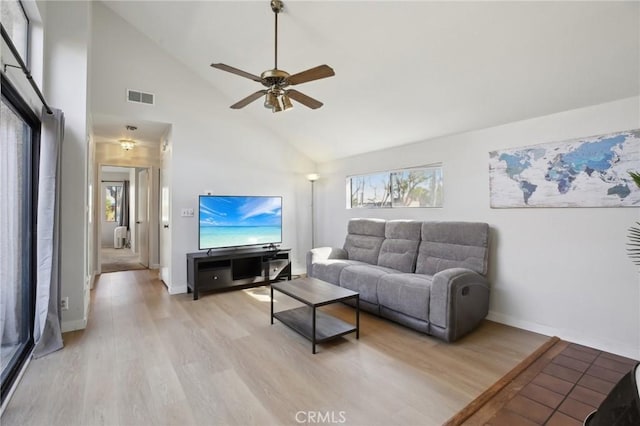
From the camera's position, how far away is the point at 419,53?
2.83m

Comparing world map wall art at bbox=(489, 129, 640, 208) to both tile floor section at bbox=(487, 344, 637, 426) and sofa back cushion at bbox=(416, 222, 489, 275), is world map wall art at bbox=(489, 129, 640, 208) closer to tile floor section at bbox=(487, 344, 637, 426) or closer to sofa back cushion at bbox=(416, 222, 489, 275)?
sofa back cushion at bbox=(416, 222, 489, 275)

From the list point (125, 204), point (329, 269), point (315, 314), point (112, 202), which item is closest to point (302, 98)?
point (315, 314)

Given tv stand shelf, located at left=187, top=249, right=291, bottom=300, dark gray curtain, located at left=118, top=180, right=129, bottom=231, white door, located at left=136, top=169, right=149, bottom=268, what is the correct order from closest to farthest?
tv stand shelf, located at left=187, top=249, right=291, bottom=300 → white door, located at left=136, top=169, right=149, bottom=268 → dark gray curtain, located at left=118, top=180, right=129, bottom=231

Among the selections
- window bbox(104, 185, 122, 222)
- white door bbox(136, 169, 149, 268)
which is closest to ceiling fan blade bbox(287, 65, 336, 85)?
white door bbox(136, 169, 149, 268)

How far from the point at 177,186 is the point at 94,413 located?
3095mm

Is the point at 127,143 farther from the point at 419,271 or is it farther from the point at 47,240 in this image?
the point at 419,271

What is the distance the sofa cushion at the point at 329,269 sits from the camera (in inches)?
154

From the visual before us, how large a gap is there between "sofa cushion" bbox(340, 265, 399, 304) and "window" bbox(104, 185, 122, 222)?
9030 mm

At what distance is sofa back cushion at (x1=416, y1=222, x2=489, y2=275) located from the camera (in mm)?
3230

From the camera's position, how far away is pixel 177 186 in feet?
14.4

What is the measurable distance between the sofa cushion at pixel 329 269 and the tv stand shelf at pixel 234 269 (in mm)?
785

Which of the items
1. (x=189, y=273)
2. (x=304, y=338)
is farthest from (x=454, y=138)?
(x=189, y=273)

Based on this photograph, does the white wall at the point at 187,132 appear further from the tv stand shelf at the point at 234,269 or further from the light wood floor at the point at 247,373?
the light wood floor at the point at 247,373

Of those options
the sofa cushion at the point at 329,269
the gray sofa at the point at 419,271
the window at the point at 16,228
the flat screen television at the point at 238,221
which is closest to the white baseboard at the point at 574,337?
the gray sofa at the point at 419,271
